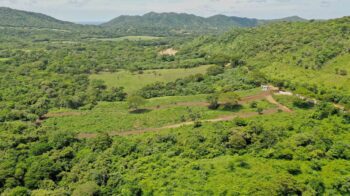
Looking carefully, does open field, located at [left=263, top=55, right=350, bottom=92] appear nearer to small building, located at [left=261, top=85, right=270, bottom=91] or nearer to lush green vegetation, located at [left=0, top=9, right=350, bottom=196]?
lush green vegetation, located at [left=0, top=9, right=350, bottom=196]

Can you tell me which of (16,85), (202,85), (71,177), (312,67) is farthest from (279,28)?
(71,177)

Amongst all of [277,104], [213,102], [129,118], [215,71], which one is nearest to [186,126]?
[213,102]

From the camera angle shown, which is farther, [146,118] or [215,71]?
[215,71]

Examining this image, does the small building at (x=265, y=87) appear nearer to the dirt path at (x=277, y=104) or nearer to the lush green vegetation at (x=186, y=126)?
the lush green vegetation at (x=186, y=126)

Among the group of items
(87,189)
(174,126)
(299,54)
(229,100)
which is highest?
(299,54)

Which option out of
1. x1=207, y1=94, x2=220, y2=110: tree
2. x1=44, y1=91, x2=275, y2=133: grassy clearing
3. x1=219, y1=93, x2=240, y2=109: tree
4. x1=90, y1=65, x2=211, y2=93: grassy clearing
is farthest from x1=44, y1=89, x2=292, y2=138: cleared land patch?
x1=90, y1=65, x2=211, y2=93: grassy clearing

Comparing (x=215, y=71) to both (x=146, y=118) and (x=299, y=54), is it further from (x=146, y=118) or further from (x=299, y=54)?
(x=146, y=118)

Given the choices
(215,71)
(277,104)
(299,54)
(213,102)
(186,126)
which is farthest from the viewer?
(299,54)
